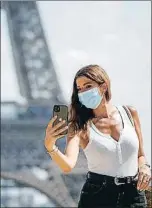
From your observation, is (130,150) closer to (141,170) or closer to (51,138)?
(141,170)

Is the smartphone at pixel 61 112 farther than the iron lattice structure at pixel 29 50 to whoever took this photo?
No

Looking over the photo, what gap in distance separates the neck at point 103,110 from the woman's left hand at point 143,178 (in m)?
0.28

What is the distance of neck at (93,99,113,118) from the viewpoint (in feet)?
9.71

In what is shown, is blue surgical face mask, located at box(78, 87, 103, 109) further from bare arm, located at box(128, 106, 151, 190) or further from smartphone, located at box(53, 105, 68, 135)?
bare arm, located at box(128, 106, 151, 190)

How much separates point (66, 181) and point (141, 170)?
3280cm

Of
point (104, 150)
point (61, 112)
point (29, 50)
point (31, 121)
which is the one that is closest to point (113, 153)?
point (104, 150)

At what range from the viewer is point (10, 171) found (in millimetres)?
35031

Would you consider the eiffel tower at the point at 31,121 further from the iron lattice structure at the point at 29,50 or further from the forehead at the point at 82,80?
the forehead at the point at 82,80

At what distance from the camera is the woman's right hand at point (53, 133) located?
8.97 feet

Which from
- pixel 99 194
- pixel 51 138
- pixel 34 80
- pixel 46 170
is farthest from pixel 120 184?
pixel 34 80

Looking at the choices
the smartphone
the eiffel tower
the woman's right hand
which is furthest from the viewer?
the eiffel tower

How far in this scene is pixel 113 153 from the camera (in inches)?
113

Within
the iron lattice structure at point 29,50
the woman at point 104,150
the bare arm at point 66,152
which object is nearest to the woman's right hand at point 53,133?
the bare arm at point 66,152

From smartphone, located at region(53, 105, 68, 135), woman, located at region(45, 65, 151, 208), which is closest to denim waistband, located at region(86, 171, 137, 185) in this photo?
woman, located at region(45, 65, 151, 208)
